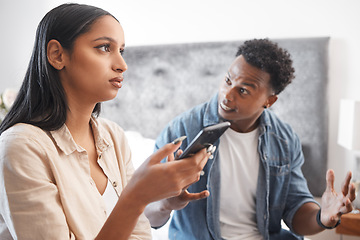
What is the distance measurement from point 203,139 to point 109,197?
37cm

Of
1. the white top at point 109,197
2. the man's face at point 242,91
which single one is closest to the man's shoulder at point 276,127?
the man's face at point 242,91

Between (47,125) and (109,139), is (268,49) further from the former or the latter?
(47,125)

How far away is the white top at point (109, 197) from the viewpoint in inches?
36.9

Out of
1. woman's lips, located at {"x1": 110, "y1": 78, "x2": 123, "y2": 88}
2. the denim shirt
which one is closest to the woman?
woman's lips, located at {"x1": 110, "y1": 78, "x2": 123, "y2": 88}

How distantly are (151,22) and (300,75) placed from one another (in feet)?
3.77

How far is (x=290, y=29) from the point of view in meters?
2.10

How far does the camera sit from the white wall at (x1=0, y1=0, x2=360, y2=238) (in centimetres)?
199

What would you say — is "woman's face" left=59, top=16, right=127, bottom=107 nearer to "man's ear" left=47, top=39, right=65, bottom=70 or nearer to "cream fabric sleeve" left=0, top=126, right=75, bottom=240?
"man's ear" left=47, top=39, right=65, bottom=70

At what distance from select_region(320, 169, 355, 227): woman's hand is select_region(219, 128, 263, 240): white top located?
0.29 m

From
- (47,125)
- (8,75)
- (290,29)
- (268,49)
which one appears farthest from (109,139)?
(8,75)

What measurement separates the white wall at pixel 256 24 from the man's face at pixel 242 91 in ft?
2.76

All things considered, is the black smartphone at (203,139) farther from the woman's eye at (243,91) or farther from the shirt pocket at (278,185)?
the shirt pocket at (278,185)

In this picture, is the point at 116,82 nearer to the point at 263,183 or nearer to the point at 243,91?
the point at 243,91

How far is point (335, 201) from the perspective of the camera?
1.20m
